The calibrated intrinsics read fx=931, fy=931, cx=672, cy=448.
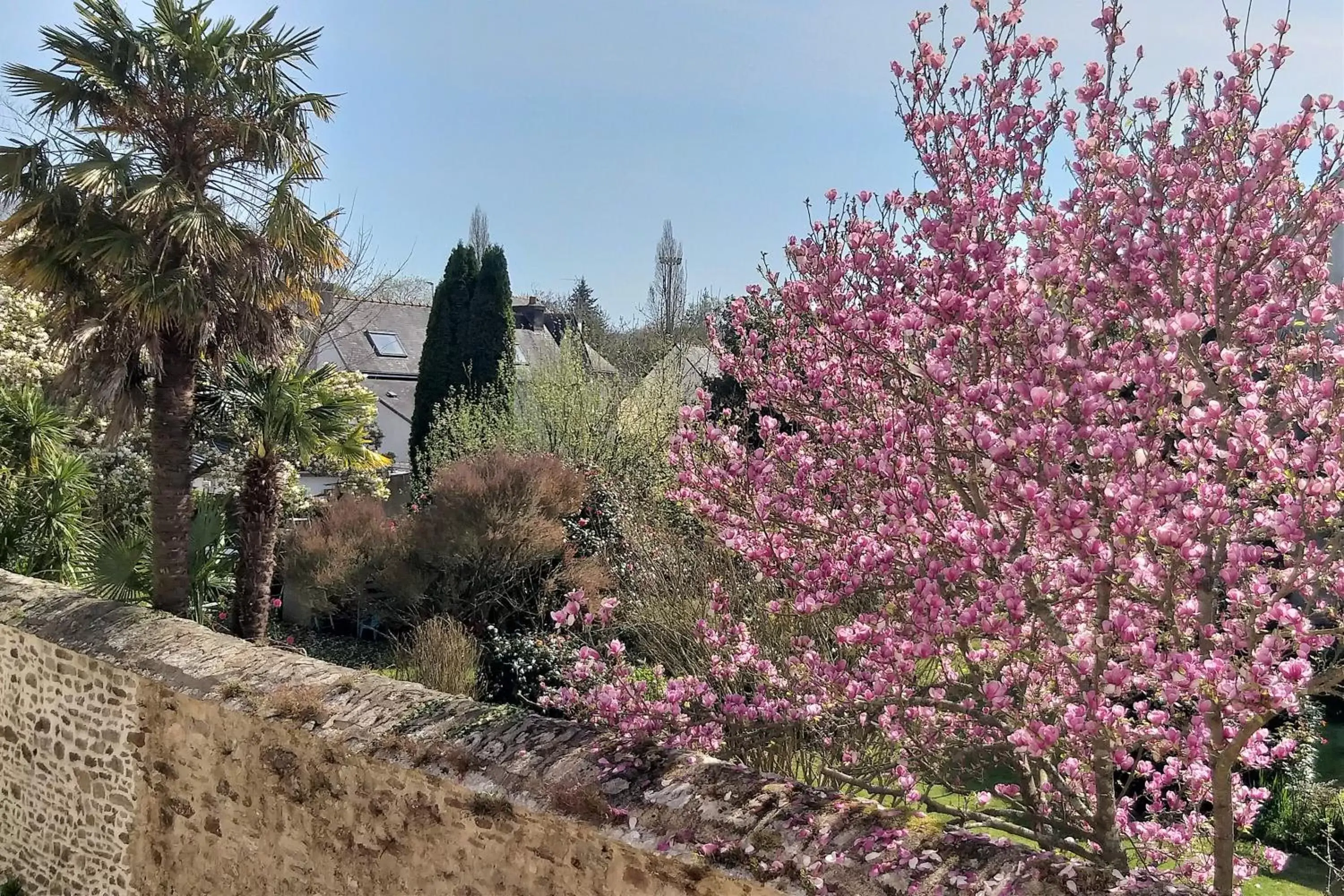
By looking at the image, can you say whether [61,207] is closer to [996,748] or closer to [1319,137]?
[996,748]

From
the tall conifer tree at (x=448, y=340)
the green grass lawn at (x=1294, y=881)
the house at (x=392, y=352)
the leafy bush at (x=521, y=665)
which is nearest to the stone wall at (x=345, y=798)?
the leafy bush at (x=521, y=665)

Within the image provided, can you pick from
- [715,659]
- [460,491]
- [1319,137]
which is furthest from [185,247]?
[1319,137]

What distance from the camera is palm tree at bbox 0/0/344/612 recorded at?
683 cm

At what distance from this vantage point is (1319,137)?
340 centimetres

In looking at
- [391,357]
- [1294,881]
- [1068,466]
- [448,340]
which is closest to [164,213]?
[1068,466]

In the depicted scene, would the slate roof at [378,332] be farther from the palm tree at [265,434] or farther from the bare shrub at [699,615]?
the bare shrub at [699,615]

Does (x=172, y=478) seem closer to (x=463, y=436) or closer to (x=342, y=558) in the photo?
(x=342, y=558)

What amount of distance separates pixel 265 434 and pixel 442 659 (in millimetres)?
2626

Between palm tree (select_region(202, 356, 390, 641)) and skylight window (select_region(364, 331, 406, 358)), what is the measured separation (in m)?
17.0

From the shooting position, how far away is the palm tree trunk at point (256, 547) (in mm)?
8594

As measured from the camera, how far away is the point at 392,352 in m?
25.9

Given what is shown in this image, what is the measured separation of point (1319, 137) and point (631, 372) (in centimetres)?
1809

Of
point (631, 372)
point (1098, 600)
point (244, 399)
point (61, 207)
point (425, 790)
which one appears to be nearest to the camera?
point (1098, 600)

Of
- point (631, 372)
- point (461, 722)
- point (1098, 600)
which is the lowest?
point (461, 722)
